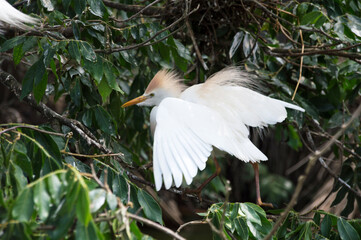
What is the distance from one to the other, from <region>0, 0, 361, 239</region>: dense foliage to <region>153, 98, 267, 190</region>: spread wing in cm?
13

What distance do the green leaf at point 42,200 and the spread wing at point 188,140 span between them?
0.40 meters

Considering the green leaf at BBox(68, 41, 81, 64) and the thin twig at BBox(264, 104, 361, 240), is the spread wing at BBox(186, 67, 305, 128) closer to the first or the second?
the green leaf at BBox(68, 41, 81, 64)

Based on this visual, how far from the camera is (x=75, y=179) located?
3.35 ft

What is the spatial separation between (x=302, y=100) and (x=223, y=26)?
21.8 inches

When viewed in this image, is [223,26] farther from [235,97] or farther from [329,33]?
[235,97]

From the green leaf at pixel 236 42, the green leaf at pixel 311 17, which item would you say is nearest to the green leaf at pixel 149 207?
the green leaf at pixel 236 42

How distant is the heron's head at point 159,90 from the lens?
2334mm

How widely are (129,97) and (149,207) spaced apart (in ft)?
3.97

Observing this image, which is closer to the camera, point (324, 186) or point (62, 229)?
point (62, 229)

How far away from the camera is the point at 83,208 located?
0.96 meters

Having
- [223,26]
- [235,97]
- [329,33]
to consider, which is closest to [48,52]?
[235,97]

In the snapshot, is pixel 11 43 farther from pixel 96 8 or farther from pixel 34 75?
pixel 96 8

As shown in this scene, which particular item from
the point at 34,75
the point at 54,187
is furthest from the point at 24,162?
the point at 34,75

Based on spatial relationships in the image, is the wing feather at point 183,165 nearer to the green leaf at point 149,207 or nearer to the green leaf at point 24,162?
the green leaf at point 149,207
